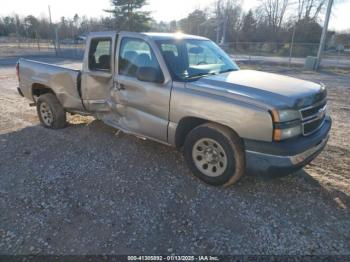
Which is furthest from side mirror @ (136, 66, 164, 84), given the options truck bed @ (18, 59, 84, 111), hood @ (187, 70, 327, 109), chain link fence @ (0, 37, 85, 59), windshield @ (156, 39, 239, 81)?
chain link fence @ (0, 37, 85, 59)

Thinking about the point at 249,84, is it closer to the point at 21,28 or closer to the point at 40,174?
the point at 40,174

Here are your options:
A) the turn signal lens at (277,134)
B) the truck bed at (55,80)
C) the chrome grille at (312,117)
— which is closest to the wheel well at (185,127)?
the turn signal lens at (277,134)

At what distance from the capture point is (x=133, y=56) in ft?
13.2

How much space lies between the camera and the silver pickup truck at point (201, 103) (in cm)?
293

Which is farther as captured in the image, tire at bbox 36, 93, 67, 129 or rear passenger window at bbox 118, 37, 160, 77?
tire at bbox 36, 93, 67, 129

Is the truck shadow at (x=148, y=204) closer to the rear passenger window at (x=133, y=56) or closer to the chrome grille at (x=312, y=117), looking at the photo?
the chrome grille at (x=312, y=117)

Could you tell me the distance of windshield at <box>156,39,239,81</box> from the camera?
11.9 feet

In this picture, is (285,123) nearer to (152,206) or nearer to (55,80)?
(152,206)

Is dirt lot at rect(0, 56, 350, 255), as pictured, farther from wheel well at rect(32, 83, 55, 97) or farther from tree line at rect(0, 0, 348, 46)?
tree line at rect(0, 0, 348, 46)

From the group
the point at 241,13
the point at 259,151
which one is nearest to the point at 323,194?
the point at 259,151

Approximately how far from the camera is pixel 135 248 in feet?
8.34

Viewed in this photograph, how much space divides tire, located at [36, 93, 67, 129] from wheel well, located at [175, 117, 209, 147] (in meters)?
2.88

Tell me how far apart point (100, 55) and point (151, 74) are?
1430 millimetres

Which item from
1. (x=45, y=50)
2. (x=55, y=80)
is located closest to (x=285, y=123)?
(x=55, y=80)
